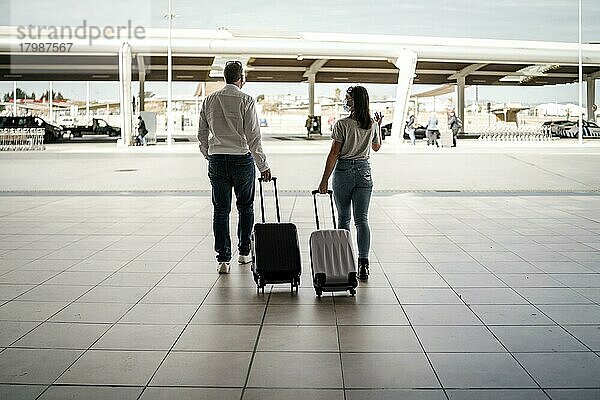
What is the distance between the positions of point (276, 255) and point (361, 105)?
1.55 meters

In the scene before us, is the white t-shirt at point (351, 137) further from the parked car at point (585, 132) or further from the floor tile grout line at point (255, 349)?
the parked car at point (585, 132)

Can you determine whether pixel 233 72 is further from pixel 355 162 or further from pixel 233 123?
pixel 355 162

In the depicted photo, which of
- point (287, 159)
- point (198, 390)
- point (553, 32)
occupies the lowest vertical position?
point (198, 390)

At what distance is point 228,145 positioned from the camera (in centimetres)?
671

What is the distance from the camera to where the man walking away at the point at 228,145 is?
6.69 meters

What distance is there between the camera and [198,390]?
3.83m

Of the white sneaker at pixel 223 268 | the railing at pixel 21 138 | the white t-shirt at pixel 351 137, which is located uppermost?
the railing at pixel 21 138

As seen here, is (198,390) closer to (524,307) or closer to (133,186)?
(524,307)

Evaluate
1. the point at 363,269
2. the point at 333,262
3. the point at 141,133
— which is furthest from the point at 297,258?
the point at 141,133

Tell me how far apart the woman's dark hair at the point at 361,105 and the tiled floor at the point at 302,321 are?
1.45m

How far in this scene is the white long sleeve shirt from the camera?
6680mm

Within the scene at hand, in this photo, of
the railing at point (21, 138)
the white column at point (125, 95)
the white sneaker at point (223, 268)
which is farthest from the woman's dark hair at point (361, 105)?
the white column at point (125, 95)

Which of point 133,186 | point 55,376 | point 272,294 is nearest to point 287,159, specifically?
point 133,186

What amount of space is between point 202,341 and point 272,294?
1.39 m
